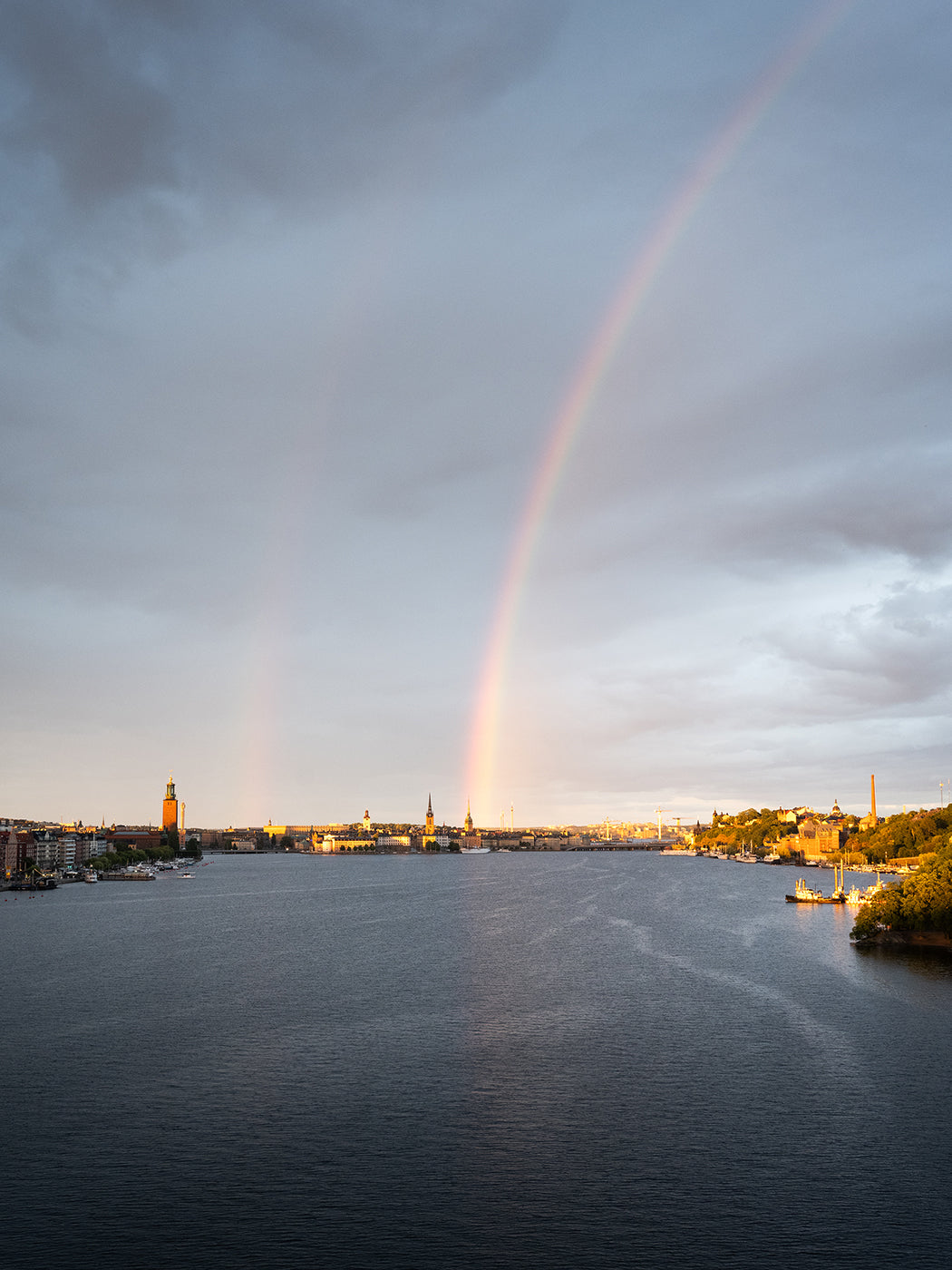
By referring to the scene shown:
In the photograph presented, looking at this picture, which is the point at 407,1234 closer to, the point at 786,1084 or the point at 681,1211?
the point at 681,1211

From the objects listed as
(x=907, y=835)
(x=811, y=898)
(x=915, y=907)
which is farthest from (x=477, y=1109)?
(x=907, y=835)

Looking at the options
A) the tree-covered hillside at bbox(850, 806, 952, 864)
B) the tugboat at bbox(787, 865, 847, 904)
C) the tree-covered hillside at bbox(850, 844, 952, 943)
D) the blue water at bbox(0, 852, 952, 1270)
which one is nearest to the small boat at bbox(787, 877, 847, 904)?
the tugboat at bbox(787, 865, 847, 904)

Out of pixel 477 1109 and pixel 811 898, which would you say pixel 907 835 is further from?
pixel 477 1109

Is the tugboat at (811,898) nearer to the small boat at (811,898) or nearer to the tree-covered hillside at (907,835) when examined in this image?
the small boat at (811,898)

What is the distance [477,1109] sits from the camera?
3500 cm

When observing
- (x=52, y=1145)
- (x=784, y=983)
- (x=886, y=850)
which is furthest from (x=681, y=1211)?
(x=886, y=850)

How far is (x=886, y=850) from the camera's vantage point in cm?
16638

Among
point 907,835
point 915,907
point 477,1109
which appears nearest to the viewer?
point 477,1109

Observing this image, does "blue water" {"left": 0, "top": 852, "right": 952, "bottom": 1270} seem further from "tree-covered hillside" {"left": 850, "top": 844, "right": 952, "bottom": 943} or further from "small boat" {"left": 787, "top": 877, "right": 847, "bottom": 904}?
"small boat" {"left": 787, "top": 877, "right": 847, "bottom": 904}

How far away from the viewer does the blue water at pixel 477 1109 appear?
25484 mm

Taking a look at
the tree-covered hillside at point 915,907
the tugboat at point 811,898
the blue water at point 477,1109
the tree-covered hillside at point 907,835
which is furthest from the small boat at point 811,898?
the blue water at point 477,1109

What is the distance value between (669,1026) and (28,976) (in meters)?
39.3

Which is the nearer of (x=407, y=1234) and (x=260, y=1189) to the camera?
(x=407, y=1234)

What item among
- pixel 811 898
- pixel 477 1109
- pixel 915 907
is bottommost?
pixel 811 898
